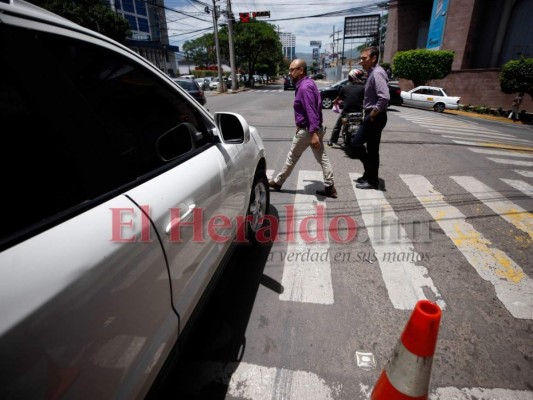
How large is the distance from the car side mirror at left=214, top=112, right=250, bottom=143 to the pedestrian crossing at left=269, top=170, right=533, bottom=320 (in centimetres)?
138

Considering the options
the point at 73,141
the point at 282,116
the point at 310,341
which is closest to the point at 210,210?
the point at 73,141

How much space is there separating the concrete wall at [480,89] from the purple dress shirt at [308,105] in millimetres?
19698

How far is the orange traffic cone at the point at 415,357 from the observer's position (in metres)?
1.38

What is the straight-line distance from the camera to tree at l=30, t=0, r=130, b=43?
23.3 metres

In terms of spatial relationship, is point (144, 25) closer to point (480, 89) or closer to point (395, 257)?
point (480, 89)

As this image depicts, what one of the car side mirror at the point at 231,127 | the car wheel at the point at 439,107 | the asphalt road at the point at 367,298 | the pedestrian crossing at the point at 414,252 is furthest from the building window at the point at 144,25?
the car side mirror at the point at 231,127

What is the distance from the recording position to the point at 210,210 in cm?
181

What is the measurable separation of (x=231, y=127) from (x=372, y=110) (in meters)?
2.72

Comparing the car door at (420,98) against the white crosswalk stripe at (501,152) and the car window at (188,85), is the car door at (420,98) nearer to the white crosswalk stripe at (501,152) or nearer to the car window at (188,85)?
the white crosswalk stripe at (501,152)

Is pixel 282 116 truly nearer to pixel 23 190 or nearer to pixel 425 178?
pixel 425 178

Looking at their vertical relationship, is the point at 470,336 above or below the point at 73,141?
below

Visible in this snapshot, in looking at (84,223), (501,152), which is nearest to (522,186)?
(501,152)

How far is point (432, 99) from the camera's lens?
18453 mm

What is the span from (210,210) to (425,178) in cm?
507
